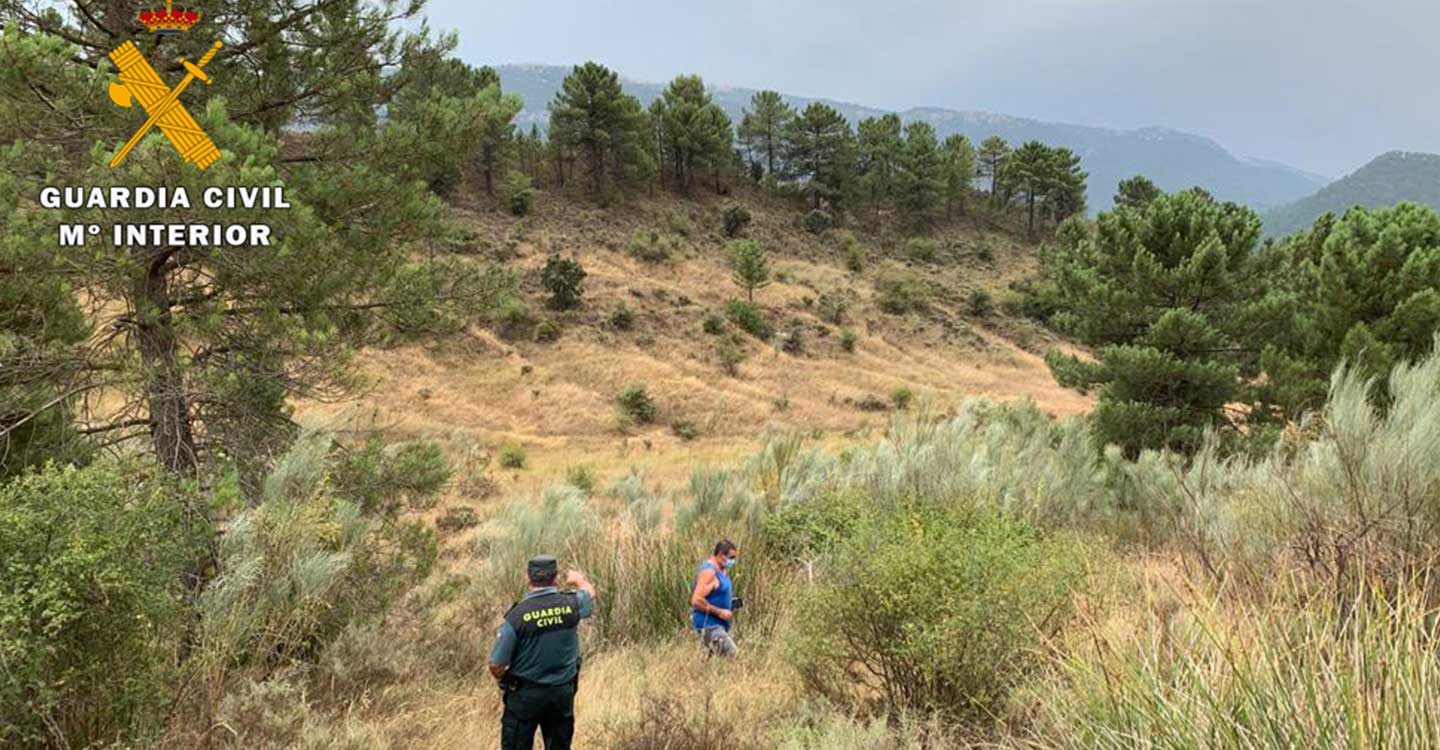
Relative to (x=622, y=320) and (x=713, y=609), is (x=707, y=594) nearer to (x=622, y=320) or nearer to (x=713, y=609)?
(x=713, y=609)

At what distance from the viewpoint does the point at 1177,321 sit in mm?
13172

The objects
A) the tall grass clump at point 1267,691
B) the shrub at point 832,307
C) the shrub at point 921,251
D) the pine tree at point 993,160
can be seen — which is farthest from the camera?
the pine tree at point 993,160

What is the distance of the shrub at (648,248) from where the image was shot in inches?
1933

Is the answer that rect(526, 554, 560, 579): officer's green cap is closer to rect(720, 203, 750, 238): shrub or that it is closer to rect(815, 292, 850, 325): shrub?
rect(815, 292, 850, 325): shrub

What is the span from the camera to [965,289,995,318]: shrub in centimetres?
5212

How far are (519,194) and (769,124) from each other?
29490mm

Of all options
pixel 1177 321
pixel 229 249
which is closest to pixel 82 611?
pixel 229 249

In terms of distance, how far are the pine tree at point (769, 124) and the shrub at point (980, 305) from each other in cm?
2493

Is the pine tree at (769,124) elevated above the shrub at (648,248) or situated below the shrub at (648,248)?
above

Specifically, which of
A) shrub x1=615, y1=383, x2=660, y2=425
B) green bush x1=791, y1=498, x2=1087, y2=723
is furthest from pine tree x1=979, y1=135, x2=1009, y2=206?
green bush x1=791, y1=498, x2=1087, y2=723

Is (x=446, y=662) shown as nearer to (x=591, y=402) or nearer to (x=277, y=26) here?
(x=277, y=26)

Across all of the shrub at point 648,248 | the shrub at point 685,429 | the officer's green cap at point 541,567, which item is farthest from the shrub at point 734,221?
the officer's green cap at point 541,567

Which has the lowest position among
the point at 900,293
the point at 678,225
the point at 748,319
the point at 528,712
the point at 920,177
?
the point at 528,712

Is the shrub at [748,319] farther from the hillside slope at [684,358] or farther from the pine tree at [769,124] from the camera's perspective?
the pine tree at [769,124]
